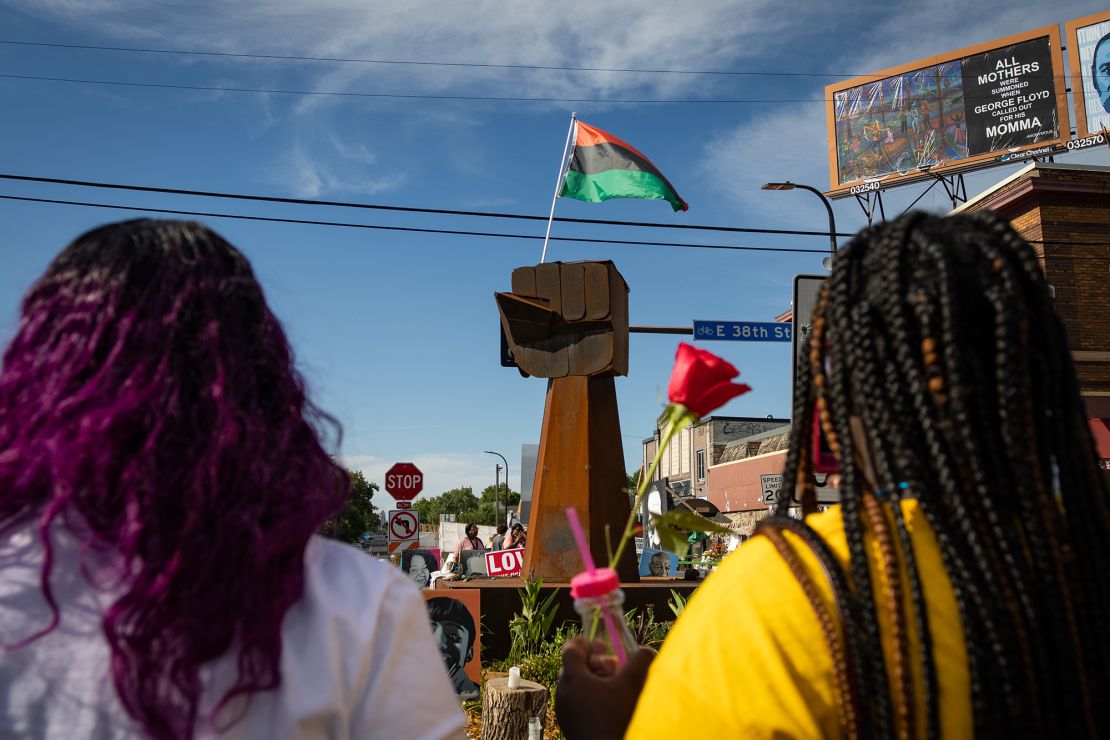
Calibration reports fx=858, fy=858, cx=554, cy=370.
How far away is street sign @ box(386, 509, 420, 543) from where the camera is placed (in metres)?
16.1

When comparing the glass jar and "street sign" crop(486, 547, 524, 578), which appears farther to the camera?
"street sign" crop(486, 547, 524, 578)

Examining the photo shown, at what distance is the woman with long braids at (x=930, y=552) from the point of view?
3.74 ft

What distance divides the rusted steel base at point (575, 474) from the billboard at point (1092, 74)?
20292 millimetres

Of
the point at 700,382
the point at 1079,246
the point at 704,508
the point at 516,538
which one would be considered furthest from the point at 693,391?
the point at 1079,246

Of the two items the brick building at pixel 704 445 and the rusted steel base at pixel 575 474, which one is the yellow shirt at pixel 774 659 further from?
the brick building at pixel 704 445

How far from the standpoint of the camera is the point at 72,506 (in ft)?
3.60

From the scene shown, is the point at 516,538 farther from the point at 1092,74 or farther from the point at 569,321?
the point at 1092,74

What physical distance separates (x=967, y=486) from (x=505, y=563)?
9786 mm

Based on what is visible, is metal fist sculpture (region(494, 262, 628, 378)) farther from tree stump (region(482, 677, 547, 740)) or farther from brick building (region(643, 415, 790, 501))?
brick building (region(643, 415, 790, 501))

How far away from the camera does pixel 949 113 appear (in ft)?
84.3

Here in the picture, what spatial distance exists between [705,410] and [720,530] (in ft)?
0.93

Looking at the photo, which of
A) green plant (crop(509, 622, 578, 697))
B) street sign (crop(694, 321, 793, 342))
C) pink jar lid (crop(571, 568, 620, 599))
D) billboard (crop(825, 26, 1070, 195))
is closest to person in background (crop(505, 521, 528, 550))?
street sign (crop(694, 321, 793, 342))

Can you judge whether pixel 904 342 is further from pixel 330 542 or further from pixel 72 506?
pixel 72 506

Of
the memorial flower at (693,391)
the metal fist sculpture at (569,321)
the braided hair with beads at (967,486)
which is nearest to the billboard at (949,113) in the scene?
the metal fist sculpture at (569,321)
